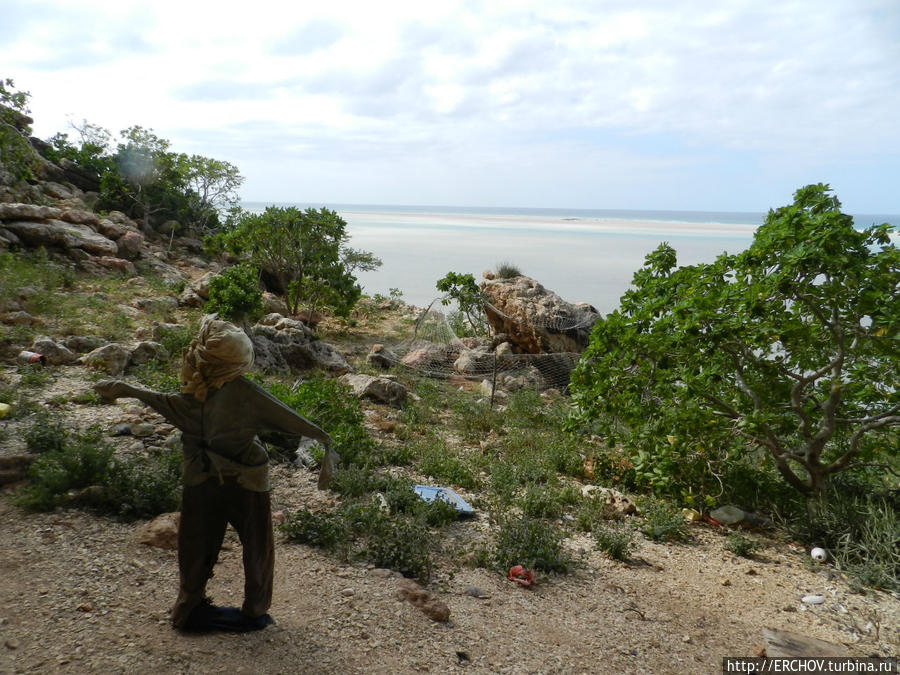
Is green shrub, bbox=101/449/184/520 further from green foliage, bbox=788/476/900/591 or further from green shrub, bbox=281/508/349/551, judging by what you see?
green foliage, bbox=788/476/900/591

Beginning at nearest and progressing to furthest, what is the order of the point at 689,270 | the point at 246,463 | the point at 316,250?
1. the point at 246,463
2. the point at 689,270
3. the point at 316,250

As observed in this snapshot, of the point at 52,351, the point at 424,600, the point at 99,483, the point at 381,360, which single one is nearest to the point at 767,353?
the point at 424,600

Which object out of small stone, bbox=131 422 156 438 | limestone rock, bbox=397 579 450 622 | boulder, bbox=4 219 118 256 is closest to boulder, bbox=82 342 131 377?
small stone, bbox=131 422 156 438

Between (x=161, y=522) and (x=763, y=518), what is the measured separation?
16.5 feet

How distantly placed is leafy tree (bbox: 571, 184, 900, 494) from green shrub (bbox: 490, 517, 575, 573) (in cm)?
155

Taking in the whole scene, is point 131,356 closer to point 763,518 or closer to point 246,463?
point 246,463

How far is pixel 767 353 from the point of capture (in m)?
4.86

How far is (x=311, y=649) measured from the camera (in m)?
2.76

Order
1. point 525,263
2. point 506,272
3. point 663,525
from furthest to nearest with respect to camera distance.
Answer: point 525,263
point 506,272
point 663,525

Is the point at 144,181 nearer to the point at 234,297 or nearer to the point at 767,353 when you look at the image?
the point at 234,297

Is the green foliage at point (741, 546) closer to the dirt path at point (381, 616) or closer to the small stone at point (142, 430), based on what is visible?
the dirt path at point (381, 616)

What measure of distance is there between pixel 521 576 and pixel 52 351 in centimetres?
616

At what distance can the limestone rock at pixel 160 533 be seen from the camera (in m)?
3.52

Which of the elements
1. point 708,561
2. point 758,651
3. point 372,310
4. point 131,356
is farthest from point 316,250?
point 758,651
